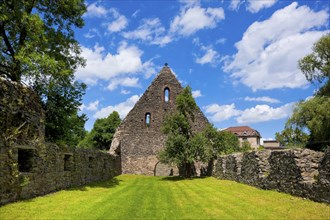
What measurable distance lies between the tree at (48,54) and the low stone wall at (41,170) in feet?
7.24

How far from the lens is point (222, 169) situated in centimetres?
2219

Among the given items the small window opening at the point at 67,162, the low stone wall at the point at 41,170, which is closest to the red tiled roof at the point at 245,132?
the low stone wall at the point at 41,170

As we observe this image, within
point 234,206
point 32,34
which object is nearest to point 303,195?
point 234,206

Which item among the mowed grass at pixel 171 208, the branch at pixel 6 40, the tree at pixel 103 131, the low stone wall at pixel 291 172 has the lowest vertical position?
the mowed grass at pixel 171 208

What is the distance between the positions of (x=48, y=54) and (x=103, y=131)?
36.3m

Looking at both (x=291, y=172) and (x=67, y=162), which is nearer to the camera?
(x=291, y=172)

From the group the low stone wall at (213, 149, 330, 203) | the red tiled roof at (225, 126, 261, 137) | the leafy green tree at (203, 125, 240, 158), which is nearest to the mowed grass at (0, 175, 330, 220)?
the low stone wall at (213, 149, 330, 203)

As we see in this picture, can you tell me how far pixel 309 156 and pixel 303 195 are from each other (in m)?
1.29

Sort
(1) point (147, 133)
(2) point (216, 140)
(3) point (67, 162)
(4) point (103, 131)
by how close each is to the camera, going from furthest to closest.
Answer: (4) point (103, 131) < (1) point (147, 133) < (2) point (216, 140) < (3) point (67, 162)

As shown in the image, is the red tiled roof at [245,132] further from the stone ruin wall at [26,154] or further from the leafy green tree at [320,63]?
the stone ruin wall at [26,154]

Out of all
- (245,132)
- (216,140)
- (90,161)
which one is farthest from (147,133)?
(245,132)

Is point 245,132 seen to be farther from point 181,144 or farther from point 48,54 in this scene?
point 48,54

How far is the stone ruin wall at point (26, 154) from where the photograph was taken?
10589mm

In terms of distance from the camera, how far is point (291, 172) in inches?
464
